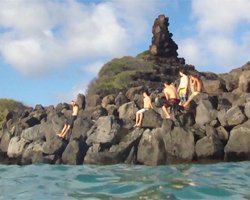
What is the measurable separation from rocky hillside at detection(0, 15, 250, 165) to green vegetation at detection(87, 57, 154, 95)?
311 inches

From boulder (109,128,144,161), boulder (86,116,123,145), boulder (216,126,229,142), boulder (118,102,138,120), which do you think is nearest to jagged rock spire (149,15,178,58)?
boulder (118,102,138,120)

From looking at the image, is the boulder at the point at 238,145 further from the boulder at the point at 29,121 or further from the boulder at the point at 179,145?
the boulder at the point at 29,121

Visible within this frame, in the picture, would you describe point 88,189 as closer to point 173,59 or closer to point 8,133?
point 8,133

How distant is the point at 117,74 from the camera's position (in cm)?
4191

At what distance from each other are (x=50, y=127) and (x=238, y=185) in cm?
1645

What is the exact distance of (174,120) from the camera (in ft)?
63.7

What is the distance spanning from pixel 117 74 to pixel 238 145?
24468mm

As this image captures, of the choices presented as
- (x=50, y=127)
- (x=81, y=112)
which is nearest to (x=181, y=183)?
(x=50, y=127)

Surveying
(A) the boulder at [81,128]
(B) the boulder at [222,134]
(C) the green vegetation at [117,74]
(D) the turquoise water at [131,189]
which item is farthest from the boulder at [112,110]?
(D) the turquoise water at [131,189]

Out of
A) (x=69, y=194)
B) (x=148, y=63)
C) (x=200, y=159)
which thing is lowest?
(x=69, y=194)

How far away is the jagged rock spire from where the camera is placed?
44.6 metres

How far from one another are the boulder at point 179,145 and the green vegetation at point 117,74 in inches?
736

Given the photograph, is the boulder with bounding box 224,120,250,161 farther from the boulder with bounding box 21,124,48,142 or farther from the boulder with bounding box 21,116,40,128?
the boulder with bounding box 21,116,40,128

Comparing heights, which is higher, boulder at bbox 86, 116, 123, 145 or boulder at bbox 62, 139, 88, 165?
boulder at bbox 86, 116, 123, 145
